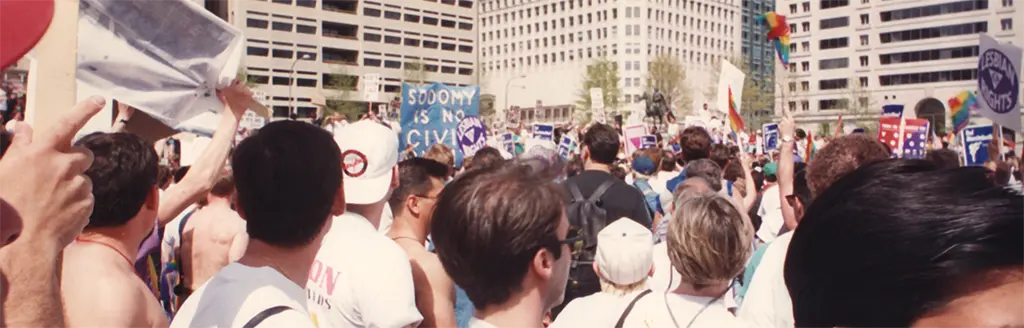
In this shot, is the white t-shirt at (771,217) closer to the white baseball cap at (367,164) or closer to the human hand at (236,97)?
the white baseball cap at (367,164)

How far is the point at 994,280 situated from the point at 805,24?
337ft

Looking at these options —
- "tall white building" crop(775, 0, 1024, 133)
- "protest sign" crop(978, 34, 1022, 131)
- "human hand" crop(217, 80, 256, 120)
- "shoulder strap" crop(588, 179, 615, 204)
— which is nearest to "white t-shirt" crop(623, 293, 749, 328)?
"human hand" crop(217, 80, 256, 120)

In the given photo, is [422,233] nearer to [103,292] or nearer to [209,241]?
[103,292]

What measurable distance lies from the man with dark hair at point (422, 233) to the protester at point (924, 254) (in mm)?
2016

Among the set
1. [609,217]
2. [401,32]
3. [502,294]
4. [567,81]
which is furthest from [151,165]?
[567,81]

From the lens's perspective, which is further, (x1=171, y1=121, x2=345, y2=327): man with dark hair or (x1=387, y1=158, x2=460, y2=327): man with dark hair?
(x1=387, y1=158, x2=460, y2=327): man with dark hair

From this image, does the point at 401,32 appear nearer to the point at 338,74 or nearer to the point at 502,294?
the point at 338,74

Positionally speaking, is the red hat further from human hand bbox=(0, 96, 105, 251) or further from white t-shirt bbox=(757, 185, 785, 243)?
white t-shirt bbox=(757, 185, 785, 243)

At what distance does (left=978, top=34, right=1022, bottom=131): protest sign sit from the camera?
8.23m

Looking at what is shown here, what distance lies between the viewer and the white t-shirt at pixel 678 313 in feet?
10.4

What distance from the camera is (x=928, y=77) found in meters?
87.6

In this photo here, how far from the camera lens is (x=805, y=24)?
3863 inches

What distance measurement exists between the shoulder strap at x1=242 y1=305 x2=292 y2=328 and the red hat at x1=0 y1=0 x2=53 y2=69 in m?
1.26

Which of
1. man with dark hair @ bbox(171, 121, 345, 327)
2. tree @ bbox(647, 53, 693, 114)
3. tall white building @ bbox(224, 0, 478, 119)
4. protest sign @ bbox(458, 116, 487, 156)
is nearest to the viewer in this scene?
man with dark hair @ bbox(171, 121, 345, 327)
